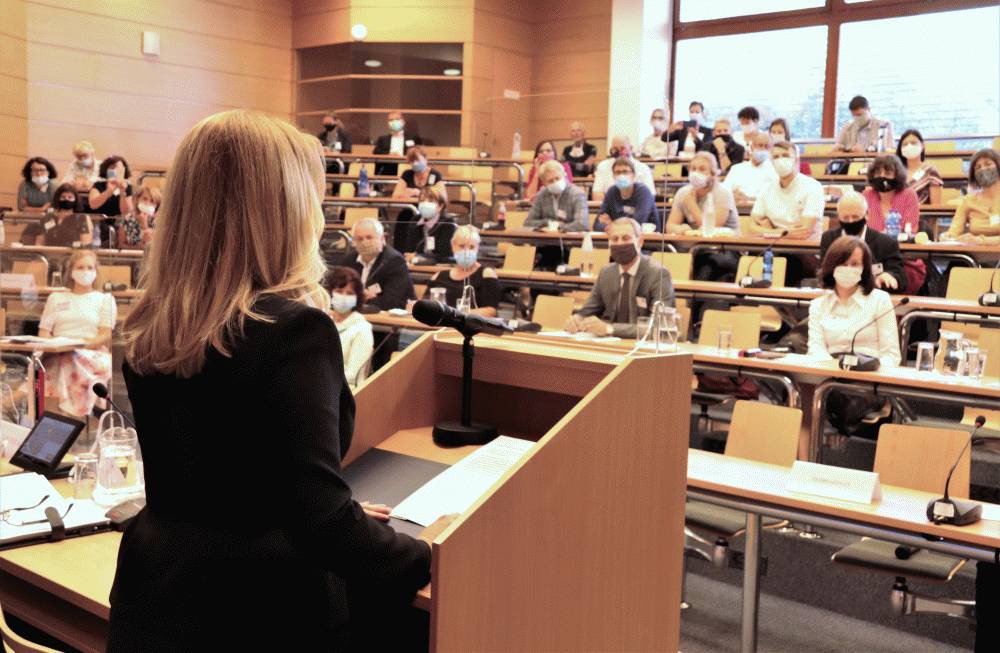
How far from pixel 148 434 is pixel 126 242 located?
4.59 m

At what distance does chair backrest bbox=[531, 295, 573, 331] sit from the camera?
608 cm

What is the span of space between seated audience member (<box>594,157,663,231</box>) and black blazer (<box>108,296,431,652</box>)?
222 inches

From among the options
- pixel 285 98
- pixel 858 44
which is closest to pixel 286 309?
pixel 858 44

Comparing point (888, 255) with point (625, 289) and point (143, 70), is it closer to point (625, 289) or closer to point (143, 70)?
point (625, 289)

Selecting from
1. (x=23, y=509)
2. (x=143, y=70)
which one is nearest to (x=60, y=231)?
(x=23, y=509)

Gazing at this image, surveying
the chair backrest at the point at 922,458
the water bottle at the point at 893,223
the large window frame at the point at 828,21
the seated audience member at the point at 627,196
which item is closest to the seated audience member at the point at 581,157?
the seated audience member at the point at 627,196

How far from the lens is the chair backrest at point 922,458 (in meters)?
3.00

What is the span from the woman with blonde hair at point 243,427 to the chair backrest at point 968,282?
5.26 m

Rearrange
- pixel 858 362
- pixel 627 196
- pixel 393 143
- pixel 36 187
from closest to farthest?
pixel 858 362
pixel 627 196
pixel 36 187
pixel 393 143

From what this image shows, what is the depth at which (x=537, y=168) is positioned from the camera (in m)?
7.48

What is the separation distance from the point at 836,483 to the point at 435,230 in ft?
16.3

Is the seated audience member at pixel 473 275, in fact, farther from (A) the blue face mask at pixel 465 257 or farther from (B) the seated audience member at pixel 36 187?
(B) the seated audience member at pixel 36 187

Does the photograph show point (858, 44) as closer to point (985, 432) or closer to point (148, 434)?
point (985, 432)

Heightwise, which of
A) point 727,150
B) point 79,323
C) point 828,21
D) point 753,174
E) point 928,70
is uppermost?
point 828,21
